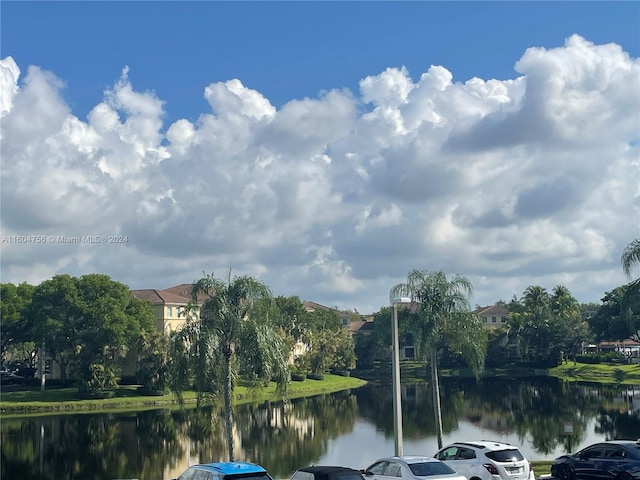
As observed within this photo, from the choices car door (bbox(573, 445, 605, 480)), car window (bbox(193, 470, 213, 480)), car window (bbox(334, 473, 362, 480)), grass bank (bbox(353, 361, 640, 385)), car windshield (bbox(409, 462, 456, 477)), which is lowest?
grass bank (bbox(353, 361, 640, 385))

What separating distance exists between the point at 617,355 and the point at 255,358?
106603 mm

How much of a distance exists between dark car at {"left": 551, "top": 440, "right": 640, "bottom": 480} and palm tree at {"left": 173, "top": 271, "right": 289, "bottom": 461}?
1205 centimetres

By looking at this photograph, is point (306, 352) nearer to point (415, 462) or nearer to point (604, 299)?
point (604, 299)

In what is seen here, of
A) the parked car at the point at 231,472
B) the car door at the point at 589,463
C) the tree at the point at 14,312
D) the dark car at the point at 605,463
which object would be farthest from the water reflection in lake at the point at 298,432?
the tree at the point at 14,312

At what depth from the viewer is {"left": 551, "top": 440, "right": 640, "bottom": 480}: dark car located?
2317 centimetres

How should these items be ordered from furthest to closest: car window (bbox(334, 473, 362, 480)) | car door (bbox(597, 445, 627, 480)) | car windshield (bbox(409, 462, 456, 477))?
car door (bbox(597, 445, 627, 480)) → car windshield (bbox(409, 462, 456, 477)) → car window (bbox(334, 473, 362, 480))

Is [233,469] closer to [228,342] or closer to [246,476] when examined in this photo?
[246,476]

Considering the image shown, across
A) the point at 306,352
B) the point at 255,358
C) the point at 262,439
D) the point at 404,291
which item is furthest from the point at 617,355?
the point at 255,358

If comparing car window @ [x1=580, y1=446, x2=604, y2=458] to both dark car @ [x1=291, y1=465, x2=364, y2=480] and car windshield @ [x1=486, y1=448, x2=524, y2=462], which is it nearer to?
car windshield @ [x1=486, y1=448, x2=524, y2=462]

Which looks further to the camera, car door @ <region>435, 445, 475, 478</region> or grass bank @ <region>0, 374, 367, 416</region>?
grass bank @ <region>0, 374, 367, 416</region>

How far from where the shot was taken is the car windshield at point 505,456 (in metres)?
21.6

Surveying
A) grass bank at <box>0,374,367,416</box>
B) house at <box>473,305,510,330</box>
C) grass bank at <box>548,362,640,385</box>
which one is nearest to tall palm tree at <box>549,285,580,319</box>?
grass bank at <box>548,362,640,385</box>

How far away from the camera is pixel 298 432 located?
55438 millimetres

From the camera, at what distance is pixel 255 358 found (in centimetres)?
2983
